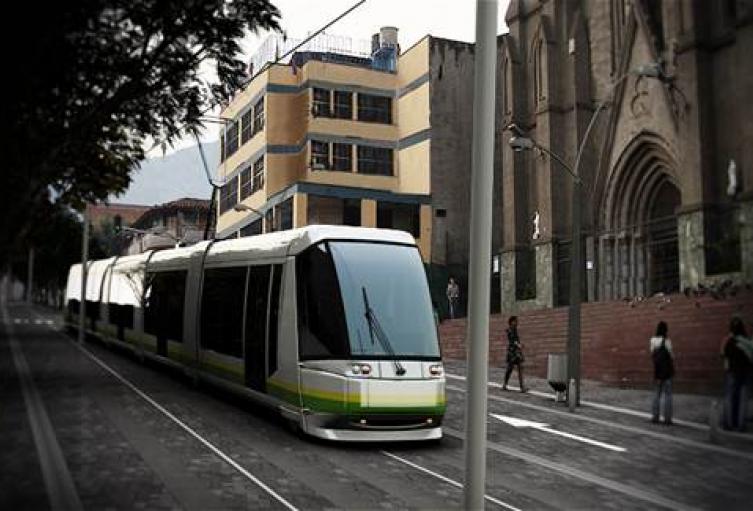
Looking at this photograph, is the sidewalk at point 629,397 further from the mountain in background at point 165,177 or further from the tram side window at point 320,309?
the mountain in background at point 165,177

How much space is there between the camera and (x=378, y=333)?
36.9 feet

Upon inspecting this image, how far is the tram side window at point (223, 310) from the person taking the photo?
1422 cm

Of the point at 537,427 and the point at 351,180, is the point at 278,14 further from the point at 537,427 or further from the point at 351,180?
the point at 351,180

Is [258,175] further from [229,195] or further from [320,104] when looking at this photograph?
[229,195]

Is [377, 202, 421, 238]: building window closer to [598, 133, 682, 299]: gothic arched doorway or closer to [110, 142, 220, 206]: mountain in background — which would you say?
[110, 142, 220, 206]: mountain in background

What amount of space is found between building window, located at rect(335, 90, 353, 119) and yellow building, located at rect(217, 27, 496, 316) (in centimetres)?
6

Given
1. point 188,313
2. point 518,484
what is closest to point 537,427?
point 518,484

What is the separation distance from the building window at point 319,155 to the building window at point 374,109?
2.78m

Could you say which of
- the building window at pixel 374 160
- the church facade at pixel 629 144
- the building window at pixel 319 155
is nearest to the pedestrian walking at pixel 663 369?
the church facade at pixel 629 144

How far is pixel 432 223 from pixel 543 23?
13952mm

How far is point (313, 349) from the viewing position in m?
11.4

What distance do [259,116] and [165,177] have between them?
30651 mm

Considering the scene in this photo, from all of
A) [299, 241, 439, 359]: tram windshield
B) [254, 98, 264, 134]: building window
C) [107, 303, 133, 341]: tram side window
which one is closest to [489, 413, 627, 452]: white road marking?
[299, 241, 439, 359]: tram windshield

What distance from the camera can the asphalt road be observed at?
828 centimetres
